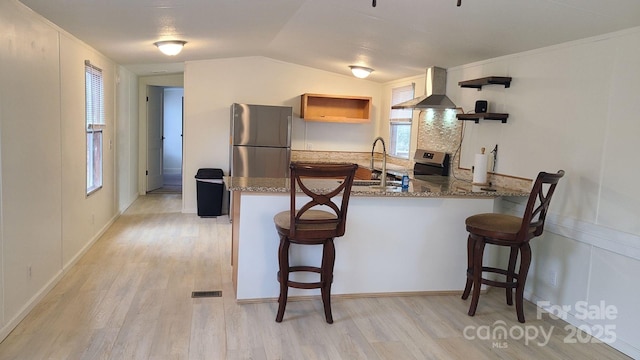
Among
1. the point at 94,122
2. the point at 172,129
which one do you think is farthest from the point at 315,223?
the point at 172,129

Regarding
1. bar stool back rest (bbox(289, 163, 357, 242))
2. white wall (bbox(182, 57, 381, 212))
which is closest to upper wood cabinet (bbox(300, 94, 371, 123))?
white wall (bbox(182, 57, 381, 212))

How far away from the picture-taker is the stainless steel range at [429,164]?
5.06m

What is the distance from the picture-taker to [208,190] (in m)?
6.59

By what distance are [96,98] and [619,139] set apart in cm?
495

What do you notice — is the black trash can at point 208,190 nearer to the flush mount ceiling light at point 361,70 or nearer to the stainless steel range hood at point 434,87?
the flush mount ceiling light at point 361,70

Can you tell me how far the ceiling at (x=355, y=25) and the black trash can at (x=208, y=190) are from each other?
5.75 feet

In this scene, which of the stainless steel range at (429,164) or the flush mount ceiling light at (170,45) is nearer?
the flush mount ceiling light at (170,45)

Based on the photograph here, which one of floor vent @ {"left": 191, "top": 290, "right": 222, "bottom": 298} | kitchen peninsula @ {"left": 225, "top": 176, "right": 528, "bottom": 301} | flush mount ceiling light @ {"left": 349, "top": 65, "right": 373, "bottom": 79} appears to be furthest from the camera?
flush mount ceiling light @ {"left": 349, "top": 65, "right": 373, "bottom": 79}

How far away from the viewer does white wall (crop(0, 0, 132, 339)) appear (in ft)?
9.25

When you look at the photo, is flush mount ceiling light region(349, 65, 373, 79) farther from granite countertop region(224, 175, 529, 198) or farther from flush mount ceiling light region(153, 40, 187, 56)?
granite countertop region(224, 175, 529, 198)

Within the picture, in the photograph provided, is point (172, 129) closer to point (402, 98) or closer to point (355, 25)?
point (402, 98)

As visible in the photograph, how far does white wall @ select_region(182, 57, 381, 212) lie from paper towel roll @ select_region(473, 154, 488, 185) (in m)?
3.19

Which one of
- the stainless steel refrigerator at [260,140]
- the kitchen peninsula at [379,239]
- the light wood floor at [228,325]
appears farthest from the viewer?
the stainless steel refrigerator at [260,140]

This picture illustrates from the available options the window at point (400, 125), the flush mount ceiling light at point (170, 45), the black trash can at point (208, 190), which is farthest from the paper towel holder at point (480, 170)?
the black trash can at point (208, 190)
